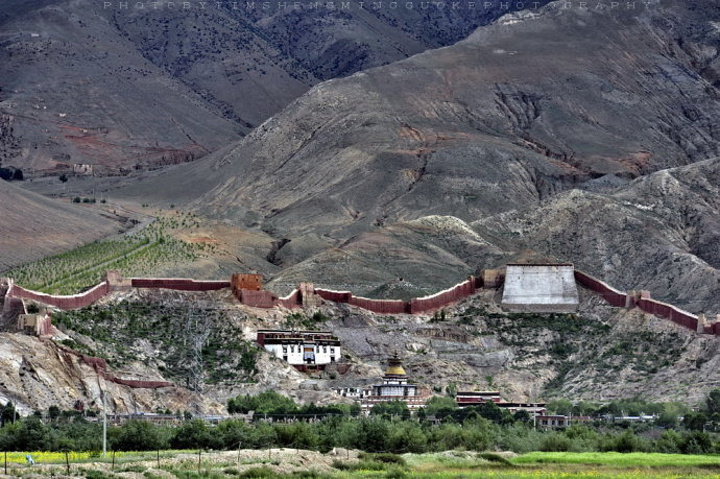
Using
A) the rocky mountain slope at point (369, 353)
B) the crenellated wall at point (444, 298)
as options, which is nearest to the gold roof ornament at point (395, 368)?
the rocky mountain slope at point (369, 353)

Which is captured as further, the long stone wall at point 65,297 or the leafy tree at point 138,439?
the long stone wall at point 65,297

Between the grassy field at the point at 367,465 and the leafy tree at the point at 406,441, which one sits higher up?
the leafy tree at the point at 406,441

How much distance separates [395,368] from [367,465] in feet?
143

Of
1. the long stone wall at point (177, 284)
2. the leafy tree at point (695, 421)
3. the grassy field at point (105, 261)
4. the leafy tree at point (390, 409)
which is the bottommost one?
the leafy tree at point (695, 421)

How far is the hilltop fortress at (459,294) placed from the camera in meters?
126

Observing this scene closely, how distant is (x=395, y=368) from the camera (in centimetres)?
12369

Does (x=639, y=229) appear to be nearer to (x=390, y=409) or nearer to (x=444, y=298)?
(x=444, y=298)

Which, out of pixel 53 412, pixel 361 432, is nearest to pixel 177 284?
pixel 53 412

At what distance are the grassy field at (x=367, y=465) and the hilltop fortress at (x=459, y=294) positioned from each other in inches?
1510

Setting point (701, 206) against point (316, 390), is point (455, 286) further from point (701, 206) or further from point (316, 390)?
point (701, 206)

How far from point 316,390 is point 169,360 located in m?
8.69

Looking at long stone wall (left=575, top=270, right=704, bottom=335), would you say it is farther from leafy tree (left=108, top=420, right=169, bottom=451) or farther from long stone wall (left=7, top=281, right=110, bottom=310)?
leafy tree (left=108, top=420, right=169, bottom=451)

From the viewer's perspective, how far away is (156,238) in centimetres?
18862

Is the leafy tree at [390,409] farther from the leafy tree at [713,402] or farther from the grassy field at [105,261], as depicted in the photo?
the grassy field at [105,261]
